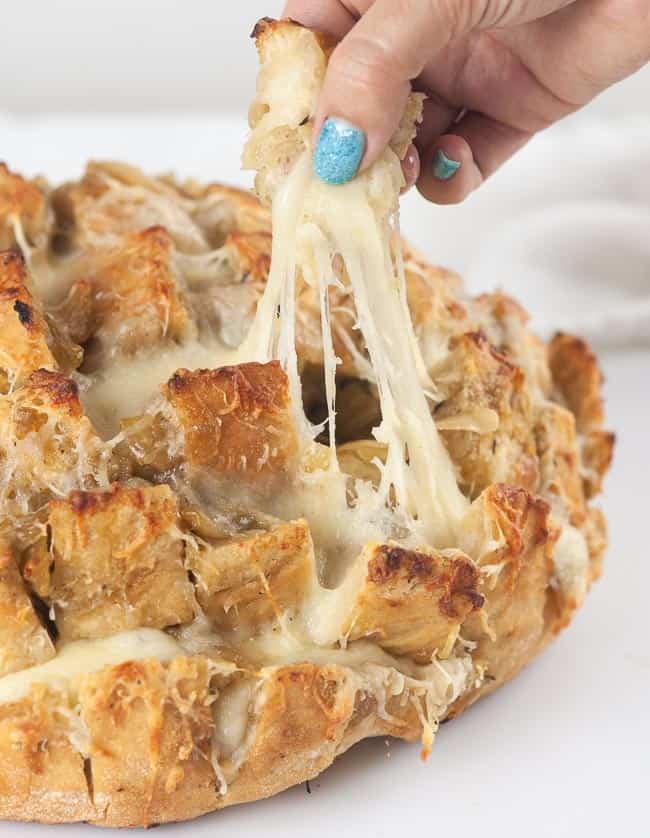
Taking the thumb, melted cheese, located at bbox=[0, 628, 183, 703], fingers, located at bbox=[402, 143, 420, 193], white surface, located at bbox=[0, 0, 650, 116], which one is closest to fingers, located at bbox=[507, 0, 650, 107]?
fingers, located at bbox=[402, 143, 420, 193]

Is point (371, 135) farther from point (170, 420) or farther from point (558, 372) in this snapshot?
point (558, 372)

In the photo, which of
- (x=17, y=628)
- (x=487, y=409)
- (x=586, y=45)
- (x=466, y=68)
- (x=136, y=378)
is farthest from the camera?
(x=466, y=68)

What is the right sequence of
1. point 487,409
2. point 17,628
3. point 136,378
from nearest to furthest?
1. point 17,628
2. point 136,378
3. point 487,409

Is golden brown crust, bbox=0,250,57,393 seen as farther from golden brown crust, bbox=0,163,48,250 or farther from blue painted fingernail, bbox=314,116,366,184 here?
blue painted fingernail, bbox=314,116,366,184

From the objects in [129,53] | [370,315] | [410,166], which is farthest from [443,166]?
[129,53]

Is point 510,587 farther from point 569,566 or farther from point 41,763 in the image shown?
point 41,763

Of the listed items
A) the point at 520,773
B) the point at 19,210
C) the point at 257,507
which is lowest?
the point at 520,773

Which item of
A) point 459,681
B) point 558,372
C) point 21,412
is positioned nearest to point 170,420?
point 21,412

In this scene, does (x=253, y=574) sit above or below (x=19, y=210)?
below
